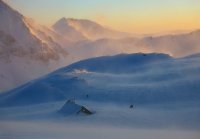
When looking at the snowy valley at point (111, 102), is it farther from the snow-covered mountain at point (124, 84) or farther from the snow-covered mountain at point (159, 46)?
the snow-covered mountain at point (159, 46)

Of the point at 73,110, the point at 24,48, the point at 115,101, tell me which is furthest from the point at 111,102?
the point at 24,48

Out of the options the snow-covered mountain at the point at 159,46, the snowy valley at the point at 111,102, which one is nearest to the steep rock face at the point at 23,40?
the snow-covered mountain at the point at 159,46

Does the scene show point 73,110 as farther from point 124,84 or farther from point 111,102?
point 124,84

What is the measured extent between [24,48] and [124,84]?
14331 cm

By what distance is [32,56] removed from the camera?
17962 cm

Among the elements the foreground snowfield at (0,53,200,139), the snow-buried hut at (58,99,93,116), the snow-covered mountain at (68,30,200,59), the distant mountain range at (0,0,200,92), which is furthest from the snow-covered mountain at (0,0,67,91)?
the snow-buried hut at (58,99,93,116)

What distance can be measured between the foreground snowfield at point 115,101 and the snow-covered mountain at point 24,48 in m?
117

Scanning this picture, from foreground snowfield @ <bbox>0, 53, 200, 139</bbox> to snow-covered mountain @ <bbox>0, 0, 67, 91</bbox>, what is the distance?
11657 cm

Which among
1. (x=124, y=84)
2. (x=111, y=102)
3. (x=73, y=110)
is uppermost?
(x=124, y=84)

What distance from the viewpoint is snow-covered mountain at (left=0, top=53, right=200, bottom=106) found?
35562 mm

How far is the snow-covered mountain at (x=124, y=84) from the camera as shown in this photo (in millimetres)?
35562

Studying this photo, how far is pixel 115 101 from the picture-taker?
117 feet

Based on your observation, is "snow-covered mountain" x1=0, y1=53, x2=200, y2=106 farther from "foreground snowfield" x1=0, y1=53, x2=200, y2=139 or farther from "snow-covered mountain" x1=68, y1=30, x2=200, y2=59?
"snow-covered mountain" x1=68, y1=30, x2=200, y2=59

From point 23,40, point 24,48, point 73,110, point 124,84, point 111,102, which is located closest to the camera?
point 73,110
